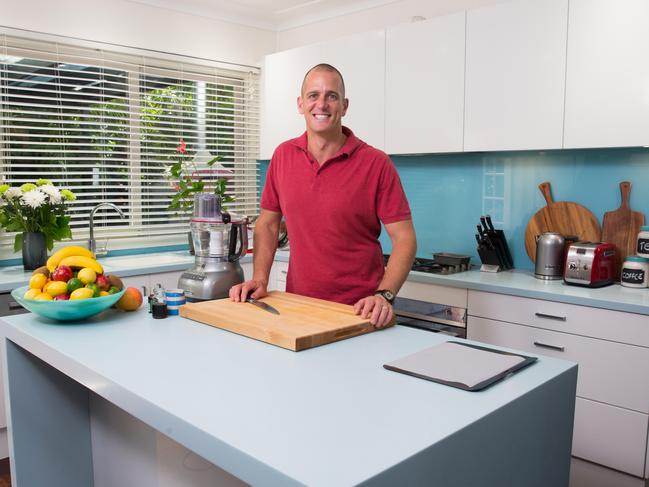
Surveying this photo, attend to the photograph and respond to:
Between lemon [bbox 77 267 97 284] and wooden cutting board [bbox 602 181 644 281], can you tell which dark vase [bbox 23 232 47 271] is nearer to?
lemon [bbox 77 267 97 284]

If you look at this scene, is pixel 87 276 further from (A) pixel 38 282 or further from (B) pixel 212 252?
(B) pixel 212 252

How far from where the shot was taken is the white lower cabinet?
2426 mm

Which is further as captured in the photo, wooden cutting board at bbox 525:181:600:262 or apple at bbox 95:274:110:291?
wooden cutting board at bbox 525:181:600:262

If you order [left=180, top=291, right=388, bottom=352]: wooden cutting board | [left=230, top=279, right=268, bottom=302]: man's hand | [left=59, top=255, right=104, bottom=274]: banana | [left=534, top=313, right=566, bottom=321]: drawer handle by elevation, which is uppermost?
[left=59, top=255, right=104, bottom=274]: banana

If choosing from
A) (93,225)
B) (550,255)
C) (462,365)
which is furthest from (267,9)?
(462,365)

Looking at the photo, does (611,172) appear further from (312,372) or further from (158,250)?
(158,250)

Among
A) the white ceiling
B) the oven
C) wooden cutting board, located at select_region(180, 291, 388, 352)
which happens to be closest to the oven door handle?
the oven

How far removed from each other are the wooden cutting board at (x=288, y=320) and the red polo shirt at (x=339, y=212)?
400 mm

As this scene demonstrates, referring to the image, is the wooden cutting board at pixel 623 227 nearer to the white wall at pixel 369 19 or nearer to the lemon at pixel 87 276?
the white wall at pixel 369 19

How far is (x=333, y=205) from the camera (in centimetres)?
224

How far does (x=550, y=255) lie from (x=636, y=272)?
0.38m

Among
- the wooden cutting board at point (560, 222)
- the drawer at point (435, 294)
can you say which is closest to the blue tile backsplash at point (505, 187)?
the wooden cutting board at point (560, 222)

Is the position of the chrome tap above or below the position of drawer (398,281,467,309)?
above

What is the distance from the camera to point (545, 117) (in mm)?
2812
